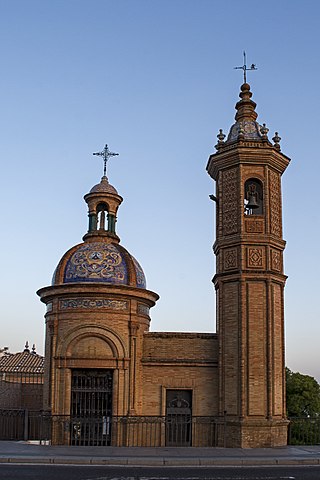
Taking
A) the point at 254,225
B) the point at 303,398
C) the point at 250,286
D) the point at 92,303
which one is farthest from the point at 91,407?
the point at 303,398

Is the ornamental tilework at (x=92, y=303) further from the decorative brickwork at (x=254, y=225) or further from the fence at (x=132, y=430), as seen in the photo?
the decorative brickwork at (x=254, y=225)

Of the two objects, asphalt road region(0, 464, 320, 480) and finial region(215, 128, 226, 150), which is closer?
asphalt road region(0, 464, 320, 480)

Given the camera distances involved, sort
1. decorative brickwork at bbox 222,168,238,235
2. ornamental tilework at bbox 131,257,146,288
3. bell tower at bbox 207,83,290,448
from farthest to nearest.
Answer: ornamental tilework at bbox 131,257,146,288 < decorative brickwork at bbox 222,168,238,235 < bell tower at bbox 207,83,290,448

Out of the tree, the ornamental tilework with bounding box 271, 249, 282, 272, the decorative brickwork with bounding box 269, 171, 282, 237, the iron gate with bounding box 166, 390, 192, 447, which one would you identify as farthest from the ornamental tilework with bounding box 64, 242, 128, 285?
the tree

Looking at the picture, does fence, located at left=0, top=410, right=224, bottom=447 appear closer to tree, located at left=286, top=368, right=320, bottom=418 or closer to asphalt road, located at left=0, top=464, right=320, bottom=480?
asphalt road, located at left=0, top=464, right=320, bottom=480

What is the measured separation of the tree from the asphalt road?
23419 mm

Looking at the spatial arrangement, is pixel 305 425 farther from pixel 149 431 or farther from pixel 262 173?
pixel 262 173

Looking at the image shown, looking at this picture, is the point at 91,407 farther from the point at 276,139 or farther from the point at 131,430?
the point at 276,139

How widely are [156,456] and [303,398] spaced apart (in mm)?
23611

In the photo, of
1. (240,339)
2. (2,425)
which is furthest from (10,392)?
(240,339)

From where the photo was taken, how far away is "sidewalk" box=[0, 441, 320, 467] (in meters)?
17.3

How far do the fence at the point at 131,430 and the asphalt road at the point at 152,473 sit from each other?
5987mm

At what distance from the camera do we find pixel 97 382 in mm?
23219

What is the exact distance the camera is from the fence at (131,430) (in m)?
22.6
